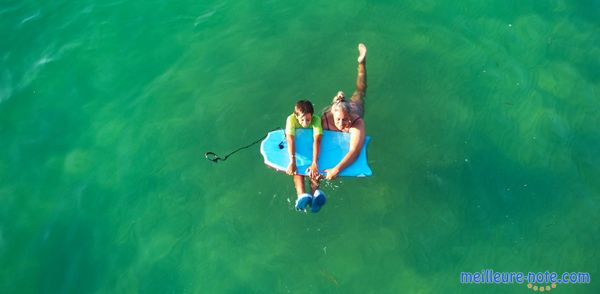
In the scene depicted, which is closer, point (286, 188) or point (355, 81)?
point (286, 188)

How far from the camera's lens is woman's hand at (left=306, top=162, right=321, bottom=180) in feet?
18.4

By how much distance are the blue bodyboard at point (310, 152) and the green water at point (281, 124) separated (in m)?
0.59

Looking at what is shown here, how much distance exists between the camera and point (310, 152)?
5855mm

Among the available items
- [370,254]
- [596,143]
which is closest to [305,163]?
[370,254]

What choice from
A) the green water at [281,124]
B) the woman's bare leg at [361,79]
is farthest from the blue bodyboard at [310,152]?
the woman's bare leg at [361,79]

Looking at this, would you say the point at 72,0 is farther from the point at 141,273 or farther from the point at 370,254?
the point at 370,254

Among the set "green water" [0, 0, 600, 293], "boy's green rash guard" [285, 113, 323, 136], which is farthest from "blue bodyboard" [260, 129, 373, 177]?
"green water" [0, 0, 600, 293]

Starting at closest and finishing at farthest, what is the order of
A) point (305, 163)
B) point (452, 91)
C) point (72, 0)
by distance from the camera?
point (305, 163) → point (452, 91) → point (72, 0)

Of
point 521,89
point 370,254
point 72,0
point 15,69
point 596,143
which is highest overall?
point 72,0

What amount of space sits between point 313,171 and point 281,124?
146 centimetres

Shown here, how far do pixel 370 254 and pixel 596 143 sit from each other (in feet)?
12.3

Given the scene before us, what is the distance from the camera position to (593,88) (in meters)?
7.15

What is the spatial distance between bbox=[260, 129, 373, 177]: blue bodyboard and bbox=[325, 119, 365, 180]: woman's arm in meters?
0.07

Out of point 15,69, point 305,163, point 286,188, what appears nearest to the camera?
point 305,163
